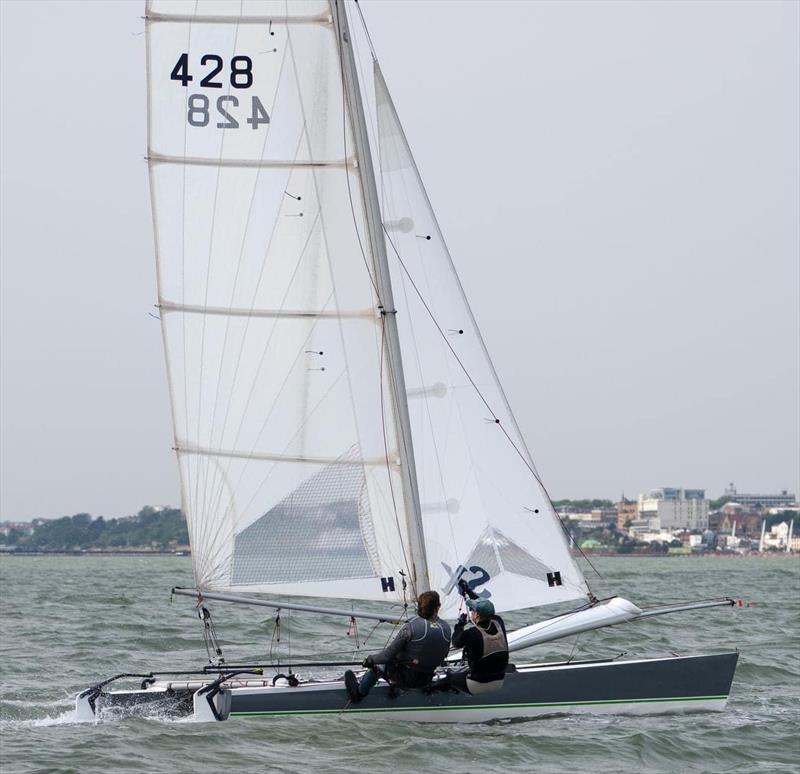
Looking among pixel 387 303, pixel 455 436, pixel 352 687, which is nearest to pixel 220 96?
pixel 387 303

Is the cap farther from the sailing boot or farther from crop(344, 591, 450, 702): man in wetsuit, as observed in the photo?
the sailing boot

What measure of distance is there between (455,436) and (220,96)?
13.5ft

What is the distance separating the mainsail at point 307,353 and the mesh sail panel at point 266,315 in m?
0.02

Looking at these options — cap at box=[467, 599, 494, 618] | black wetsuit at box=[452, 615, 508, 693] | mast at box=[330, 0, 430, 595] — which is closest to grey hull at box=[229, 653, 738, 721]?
black wetsuit at box=[452, 615, 508, 693]

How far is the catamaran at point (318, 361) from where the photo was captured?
14477 millimetres

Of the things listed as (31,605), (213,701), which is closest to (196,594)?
(213,701)

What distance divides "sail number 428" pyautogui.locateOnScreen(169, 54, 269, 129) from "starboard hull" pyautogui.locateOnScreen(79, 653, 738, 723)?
5522 millimetres

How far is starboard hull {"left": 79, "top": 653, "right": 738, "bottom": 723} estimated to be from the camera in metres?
13.6

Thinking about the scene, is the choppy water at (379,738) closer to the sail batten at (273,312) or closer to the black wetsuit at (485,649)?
the black wetsuit at (485,649)

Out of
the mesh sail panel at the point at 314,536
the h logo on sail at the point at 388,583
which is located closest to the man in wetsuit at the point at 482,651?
the h logo on sail at the point at 388,583

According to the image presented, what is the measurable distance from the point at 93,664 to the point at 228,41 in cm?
934

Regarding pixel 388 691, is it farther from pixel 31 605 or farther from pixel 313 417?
pixel 31 605

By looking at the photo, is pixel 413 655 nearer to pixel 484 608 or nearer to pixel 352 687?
pixel 352 687

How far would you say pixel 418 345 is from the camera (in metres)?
14.9
